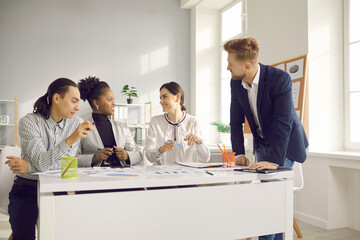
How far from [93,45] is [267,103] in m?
3.99

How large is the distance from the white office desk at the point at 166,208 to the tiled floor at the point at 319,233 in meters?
1.39

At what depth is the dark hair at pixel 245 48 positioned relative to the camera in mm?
1761

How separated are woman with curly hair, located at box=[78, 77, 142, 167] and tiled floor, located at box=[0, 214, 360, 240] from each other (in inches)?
50.1

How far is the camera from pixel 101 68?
5.18 metres

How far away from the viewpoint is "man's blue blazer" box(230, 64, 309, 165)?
1712mm

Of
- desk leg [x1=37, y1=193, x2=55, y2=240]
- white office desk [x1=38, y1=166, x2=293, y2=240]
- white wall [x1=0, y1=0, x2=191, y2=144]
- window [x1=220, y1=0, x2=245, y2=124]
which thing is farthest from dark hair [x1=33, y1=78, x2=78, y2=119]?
window [x1=220, y1=0, x2=245, y2=124]

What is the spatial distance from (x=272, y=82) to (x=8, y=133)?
13.6 feet

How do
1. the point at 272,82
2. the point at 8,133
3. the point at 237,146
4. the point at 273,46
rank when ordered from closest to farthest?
the point at 272,82 < the point at 237,146 < the point at 273,46 < the point at 8,133

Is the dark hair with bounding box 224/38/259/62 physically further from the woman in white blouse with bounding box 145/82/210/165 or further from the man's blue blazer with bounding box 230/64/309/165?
the woman in white blouse with bounding box 145/82/210/165

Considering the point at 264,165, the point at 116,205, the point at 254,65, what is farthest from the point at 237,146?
the point at 116,205

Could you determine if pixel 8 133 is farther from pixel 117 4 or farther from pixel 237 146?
pixel 237 146

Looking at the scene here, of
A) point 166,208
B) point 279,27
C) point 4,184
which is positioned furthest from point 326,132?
point 4,184

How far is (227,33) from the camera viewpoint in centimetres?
559

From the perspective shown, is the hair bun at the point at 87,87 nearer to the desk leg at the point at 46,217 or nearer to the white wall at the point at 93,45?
the desk leg at the point at 46,217
